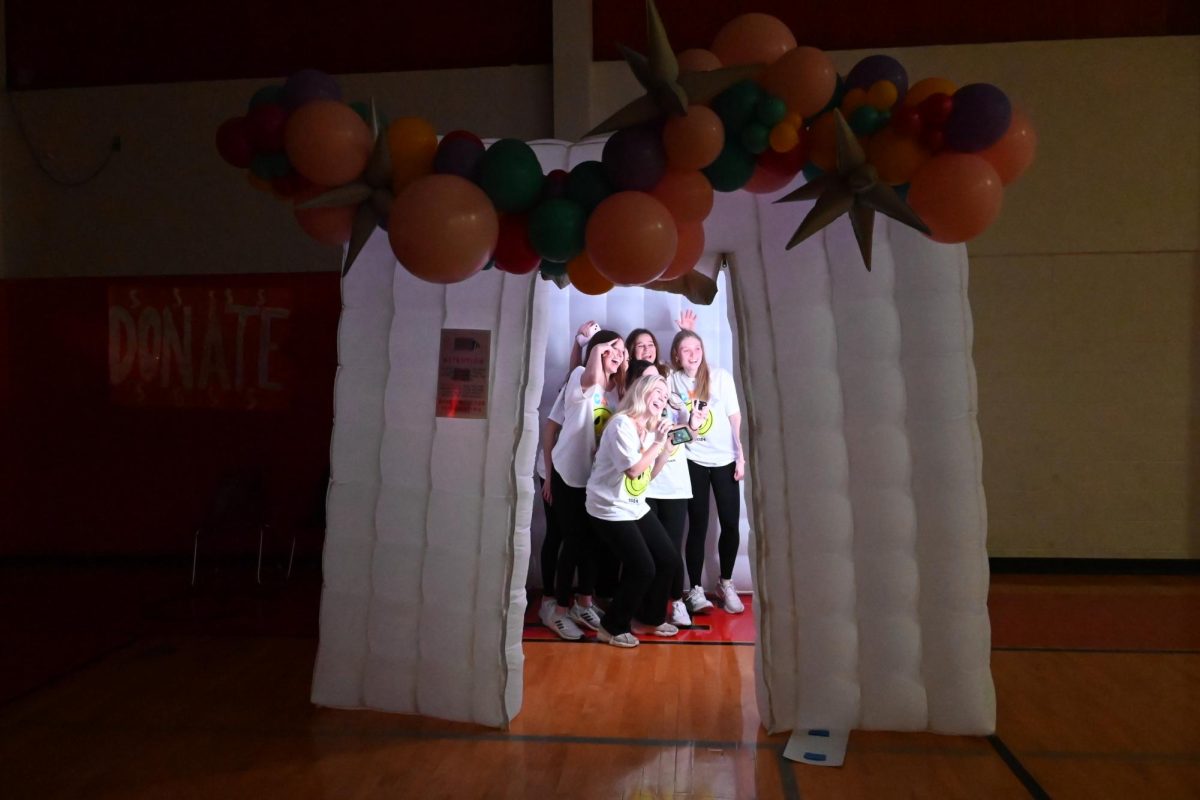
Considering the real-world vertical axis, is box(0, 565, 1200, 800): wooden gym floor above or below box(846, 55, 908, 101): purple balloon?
below

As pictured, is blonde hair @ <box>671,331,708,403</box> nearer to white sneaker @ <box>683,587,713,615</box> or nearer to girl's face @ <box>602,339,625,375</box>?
girl's face @ <box>602,339,625,375</box>

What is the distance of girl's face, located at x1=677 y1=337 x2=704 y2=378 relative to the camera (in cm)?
459

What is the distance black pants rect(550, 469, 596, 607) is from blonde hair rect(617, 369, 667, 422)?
633 millimetres

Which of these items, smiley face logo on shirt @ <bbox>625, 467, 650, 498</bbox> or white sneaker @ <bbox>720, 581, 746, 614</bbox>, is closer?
smiley face logo on shirt @ <bbox>625, 467, 650, 498</bbox>

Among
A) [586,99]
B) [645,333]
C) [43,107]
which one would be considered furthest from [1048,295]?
[43,107]

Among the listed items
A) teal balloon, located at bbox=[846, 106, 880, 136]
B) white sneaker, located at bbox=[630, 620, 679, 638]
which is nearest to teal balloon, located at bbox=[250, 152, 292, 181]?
teal balloon, located at bbox=[846, 106, 880, 136]

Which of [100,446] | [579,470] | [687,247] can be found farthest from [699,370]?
[100,446]

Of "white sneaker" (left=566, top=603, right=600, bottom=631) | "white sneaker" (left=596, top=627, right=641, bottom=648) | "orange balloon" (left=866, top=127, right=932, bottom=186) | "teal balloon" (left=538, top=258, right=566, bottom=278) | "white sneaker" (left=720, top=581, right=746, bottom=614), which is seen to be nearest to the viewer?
"orange balloon" (left=866, top=127, right=932, bottom=186)

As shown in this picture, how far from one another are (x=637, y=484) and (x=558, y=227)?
1849 mm

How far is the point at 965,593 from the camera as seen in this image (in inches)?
115

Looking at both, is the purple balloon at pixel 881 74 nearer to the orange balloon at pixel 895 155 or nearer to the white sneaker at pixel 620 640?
the orange balloon at pixel 895 155

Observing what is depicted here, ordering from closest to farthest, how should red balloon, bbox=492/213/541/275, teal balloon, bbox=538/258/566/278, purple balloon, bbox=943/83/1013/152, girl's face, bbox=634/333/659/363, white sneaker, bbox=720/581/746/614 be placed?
1. purple balloon, bbox=943/83/1013/152
2. red balloon, bbox=492/213/541/275
3. teal balloon, bbox=538/258/566/278
4. girl's face, bbox=634/333/659/363
5. white sneaker, bbox=720/581/746/614

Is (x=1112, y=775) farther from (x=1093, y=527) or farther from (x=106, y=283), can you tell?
(x=106, y=283)

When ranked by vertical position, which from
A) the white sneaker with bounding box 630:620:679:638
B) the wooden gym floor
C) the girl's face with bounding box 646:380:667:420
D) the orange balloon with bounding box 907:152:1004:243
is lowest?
the wooden gym floor
